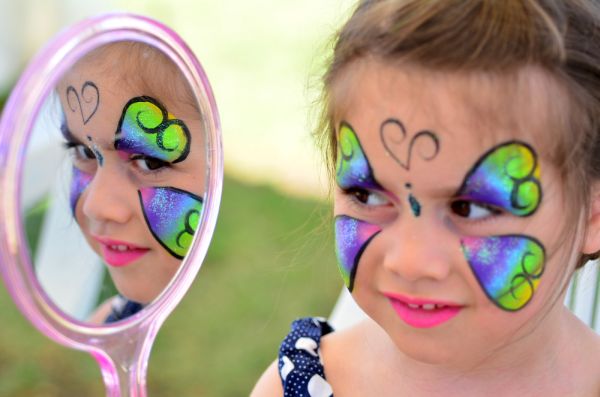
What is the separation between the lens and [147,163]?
108 centimetres

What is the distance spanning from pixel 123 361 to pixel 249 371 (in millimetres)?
1569

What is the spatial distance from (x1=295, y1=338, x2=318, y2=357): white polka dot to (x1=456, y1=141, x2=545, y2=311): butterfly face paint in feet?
1.16

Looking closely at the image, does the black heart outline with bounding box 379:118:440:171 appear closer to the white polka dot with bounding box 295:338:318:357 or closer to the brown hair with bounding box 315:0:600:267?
the brown hair with bounding box 315:0:600:267

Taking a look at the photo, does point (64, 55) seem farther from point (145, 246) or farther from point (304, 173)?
point (304, 173)

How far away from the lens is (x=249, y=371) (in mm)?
2582

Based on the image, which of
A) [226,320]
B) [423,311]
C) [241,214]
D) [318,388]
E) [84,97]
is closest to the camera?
[84,97]

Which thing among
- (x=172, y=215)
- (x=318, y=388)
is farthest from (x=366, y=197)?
(x=318, y=388)

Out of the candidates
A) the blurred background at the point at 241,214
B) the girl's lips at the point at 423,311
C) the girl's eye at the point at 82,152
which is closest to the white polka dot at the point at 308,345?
the blurred background at the point at 241,214

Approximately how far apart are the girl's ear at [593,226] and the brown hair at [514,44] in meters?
0.02

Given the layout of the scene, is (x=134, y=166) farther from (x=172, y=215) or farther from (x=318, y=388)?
(x=318, y=388)

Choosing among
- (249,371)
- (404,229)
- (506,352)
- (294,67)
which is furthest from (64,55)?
(294,67)

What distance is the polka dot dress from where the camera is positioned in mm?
1326

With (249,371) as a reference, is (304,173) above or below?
above

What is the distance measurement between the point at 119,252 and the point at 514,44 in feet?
1.58
